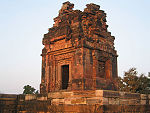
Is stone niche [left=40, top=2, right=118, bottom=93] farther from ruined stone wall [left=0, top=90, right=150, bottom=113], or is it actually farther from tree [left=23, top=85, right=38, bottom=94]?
tree [left=23, top=85, right=38, bottom=94]

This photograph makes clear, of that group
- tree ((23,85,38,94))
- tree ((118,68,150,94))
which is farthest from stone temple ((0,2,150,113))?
tree ((23,85,38,94))

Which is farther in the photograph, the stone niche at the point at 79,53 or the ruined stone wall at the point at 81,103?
the stone niche at the point at 79,53

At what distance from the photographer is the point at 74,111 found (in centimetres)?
856

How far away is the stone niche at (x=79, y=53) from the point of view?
11516mm

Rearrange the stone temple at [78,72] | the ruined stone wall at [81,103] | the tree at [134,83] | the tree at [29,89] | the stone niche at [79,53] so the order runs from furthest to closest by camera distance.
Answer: the tree at [29,89]
the tree at [134,83]
the stone niche at [79,53]
the stone temple at [78,72]
the ruined stone wall at [81,103]

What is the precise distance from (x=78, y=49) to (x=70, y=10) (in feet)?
11.6

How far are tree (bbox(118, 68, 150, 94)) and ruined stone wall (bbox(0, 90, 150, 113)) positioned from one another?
41.8 ft

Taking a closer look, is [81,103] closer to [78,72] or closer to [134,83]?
[78,72]

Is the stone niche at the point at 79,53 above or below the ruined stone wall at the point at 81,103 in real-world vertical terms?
above

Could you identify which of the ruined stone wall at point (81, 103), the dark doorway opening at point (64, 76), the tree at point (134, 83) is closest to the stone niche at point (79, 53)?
the dark doorway opening at point (64, 76)

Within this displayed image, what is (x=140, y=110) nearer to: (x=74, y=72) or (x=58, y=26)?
(x=74, y=72)

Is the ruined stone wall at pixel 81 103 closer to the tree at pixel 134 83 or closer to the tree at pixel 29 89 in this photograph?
the tree at pixel 134 83

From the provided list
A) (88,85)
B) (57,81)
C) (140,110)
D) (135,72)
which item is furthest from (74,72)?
(135,72)

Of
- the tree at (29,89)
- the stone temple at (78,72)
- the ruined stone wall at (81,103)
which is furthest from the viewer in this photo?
the tree at (29,89)
